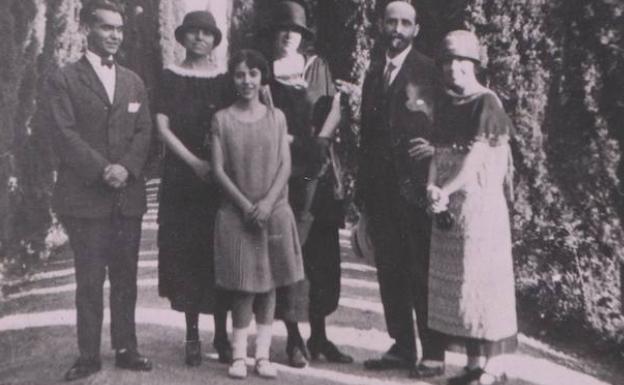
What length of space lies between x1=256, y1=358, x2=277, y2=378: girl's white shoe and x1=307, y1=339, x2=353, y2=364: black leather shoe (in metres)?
0.43

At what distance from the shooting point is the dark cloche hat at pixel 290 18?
12.6 feet

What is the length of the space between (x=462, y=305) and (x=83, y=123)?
1931mm

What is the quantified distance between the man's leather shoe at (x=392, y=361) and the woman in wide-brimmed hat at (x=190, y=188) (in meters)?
0.79

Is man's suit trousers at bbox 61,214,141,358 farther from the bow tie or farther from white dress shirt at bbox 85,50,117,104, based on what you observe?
the bow tie

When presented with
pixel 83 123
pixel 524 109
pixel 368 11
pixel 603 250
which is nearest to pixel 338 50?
pixel 368 11

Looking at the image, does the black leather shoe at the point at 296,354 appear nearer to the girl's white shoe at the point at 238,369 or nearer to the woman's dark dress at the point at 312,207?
the woman's dark dress at the point at 312,207

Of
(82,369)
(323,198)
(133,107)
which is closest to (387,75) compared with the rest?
(323,198)

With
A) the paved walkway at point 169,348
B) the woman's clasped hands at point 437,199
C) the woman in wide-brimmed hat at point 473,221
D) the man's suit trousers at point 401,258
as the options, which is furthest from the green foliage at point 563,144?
the woman's clasped hands at point 437,199

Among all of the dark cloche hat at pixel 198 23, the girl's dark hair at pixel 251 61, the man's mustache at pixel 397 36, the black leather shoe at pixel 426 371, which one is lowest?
the black leather shoe at pixel 426 371

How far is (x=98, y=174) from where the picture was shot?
11.5 feet

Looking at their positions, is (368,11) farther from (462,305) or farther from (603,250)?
(462,305)

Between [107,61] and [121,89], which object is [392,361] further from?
[107,61]

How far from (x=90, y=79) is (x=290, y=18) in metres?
1.02

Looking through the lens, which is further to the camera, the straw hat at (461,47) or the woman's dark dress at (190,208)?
the woman's dark dress at (190,208)
